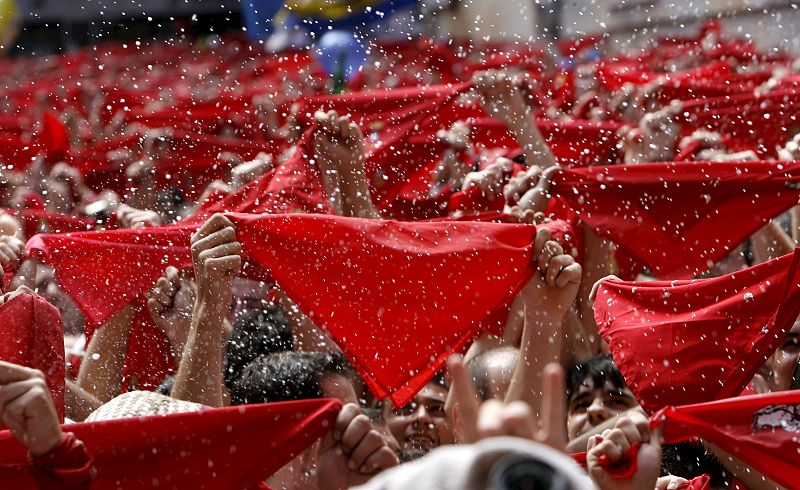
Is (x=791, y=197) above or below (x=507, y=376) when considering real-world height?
above

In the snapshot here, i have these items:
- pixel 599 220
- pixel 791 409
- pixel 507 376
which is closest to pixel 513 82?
pixel 599 220

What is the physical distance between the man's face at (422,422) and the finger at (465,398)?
5.36ft

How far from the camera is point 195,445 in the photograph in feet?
6.46

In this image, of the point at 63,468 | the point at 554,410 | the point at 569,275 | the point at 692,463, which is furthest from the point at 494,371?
the point at 554,410

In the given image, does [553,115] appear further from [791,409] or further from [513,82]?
[791,409]

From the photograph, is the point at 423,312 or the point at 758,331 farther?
the point at 423,312

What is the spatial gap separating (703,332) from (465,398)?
3.79 ft

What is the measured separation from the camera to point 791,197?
3236 mm

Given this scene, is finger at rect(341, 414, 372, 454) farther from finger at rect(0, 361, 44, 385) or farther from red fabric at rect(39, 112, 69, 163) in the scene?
red fabric at rect(39, 112, 69, 163)

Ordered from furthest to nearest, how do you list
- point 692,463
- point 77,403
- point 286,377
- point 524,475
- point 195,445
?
point 77,403 → point 286,377 → point 692,463 → point 195,445 → point 524,475

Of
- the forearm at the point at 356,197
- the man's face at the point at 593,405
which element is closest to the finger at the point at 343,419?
the man's face at the point at 593,405

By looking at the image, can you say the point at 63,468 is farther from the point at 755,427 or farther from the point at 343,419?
the point at 755,427

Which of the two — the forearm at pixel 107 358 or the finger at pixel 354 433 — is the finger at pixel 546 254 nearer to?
the finger at pixel 354 433

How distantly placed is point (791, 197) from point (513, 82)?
4.65 ft
